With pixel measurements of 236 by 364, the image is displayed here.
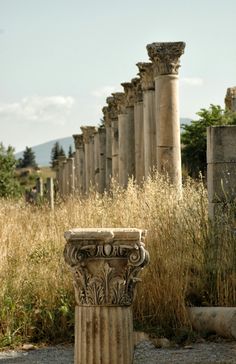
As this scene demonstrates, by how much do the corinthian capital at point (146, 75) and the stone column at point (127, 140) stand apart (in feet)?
12.9

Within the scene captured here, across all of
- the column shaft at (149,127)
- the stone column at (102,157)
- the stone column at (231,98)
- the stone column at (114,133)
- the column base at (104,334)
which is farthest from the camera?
the stone column at (231,98)

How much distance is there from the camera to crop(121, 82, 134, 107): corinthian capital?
2772 cm

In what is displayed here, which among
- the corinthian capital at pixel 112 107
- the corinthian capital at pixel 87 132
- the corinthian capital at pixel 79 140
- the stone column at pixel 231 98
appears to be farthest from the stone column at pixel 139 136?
the corinthian capital at pixel 79 140

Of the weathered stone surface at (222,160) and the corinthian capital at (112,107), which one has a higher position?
the corinthian capital at (112,107)

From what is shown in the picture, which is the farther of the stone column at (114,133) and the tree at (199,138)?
the tree at (199,138)

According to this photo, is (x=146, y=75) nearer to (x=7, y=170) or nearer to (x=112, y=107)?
(x=112, y=107)

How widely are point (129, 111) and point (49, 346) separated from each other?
17138mm

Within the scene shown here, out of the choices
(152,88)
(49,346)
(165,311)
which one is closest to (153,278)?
(165,311)

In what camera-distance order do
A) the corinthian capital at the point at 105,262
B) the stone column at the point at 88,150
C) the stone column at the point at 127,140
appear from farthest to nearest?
the stone column at the point at 88,150 < the stone column at the point at 127,140 < the corinthian capital at the point at 105,262

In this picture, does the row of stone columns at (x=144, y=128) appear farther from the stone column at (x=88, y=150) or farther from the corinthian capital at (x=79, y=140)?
the corinthian capital at (x=79, y=140)

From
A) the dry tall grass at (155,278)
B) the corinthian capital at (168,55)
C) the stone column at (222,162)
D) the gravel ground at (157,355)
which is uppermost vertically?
the corinthian capital at (168,55)

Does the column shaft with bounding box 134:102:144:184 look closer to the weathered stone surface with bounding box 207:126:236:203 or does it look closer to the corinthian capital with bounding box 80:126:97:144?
the weathered stone surface with bounding box 207:126:236:203

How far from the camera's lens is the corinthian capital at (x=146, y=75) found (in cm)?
2323

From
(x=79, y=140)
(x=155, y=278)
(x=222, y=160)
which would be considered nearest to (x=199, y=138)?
(x=79, y=140)
